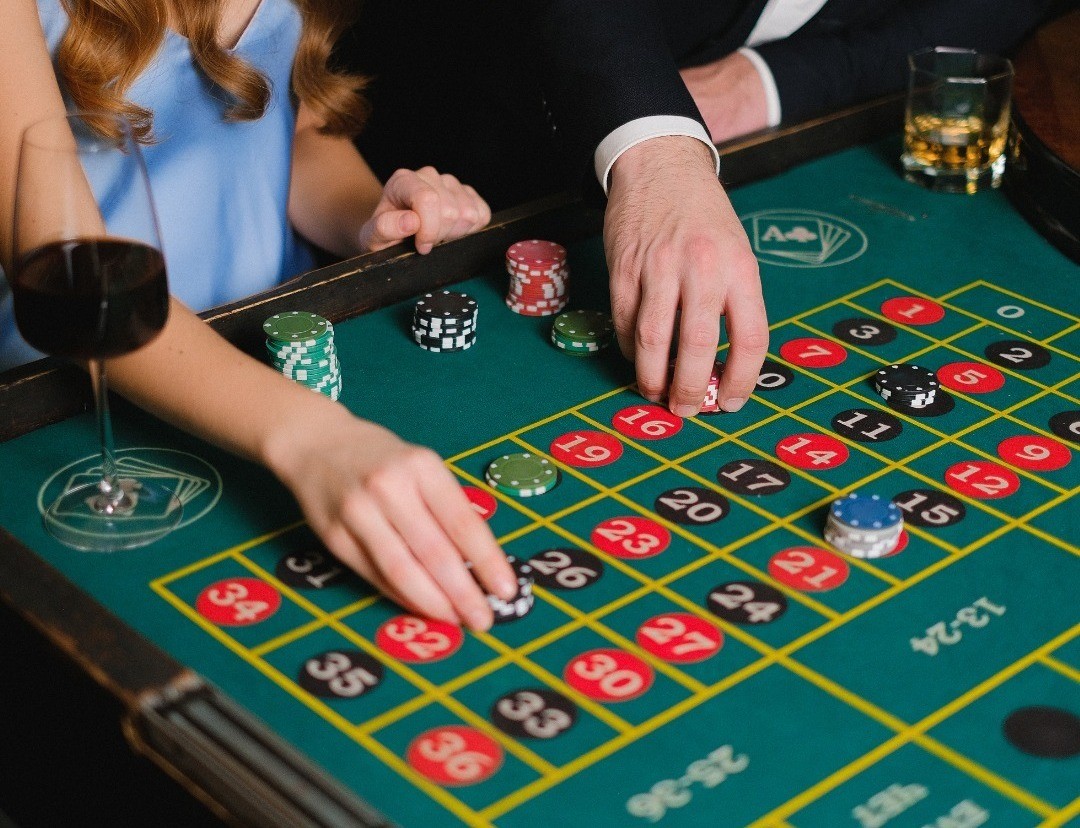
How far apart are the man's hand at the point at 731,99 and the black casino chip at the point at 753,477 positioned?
3.99 feet

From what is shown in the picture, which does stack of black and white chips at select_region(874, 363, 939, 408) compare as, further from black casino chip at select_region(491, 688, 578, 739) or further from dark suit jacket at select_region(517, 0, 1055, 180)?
black casino chip at select_region(491, 688, 578, 739)

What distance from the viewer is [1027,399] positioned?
165 cm

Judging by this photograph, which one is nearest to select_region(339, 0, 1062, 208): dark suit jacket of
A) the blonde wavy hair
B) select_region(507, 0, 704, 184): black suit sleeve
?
select_region(507, 0, 704, 184): black suit sleeve

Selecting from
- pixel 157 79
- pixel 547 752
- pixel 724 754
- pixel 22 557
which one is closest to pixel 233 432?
pixel 22 557

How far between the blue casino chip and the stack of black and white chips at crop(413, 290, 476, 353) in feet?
1.88

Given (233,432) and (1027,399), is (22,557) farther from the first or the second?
(1027,399)

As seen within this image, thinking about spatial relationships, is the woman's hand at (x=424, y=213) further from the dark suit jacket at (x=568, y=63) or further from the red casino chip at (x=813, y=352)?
the red casino chip at (x=813, y=352)

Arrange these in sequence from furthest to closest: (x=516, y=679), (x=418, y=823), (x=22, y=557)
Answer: (x=22, y=557) < (x=516, y=679) < (x=418, y=823)

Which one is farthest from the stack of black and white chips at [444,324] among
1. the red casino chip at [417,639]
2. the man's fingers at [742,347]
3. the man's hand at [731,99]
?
the man's hand at [731,99]

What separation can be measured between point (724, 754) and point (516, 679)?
0.20 meters

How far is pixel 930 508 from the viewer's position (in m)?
1.43

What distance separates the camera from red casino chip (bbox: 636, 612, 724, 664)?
47.7 inches

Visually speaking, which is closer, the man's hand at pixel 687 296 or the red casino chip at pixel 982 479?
the red casino chip at pixel 982 479

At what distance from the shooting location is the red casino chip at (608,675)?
45.9 inches
